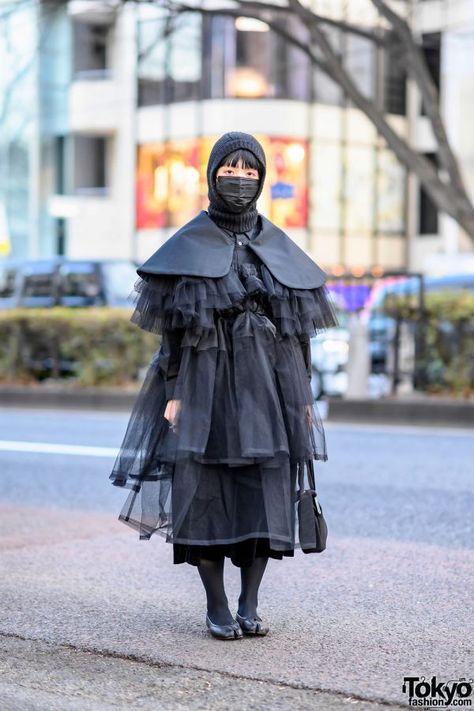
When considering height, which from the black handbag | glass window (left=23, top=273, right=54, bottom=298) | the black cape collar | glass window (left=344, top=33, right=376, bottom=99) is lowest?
the black handbag

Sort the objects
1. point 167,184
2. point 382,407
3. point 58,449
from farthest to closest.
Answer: point 167,184, point 382,407, point 58,449

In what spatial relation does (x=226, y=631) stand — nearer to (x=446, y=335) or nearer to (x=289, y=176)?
(x=446, y=335)

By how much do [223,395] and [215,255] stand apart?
54 cm

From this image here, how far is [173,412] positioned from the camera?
4922 mm

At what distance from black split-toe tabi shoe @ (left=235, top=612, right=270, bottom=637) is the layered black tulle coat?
1.14 feet

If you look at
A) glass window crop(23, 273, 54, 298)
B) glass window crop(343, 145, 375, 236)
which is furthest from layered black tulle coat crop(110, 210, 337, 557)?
glass window crop(343, 145, 375, 236)

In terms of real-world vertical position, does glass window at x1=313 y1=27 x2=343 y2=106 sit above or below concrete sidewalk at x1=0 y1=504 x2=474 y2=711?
above

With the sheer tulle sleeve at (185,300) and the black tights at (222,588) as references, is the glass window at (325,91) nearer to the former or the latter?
the sheer tulle sleeve at (185,300)

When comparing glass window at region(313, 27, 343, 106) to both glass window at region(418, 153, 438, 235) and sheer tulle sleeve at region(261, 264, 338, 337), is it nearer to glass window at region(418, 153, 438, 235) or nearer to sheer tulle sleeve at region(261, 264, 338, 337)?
glass window at region(418, 153, 438, 235)

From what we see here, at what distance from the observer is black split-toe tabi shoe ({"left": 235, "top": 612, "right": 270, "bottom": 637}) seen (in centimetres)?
505

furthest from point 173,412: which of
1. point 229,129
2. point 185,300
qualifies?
point 229,129

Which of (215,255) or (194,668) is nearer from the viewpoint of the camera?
(194,668)

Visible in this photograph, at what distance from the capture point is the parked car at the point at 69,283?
19344 millimetres

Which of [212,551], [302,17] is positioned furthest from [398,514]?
[302,17]
